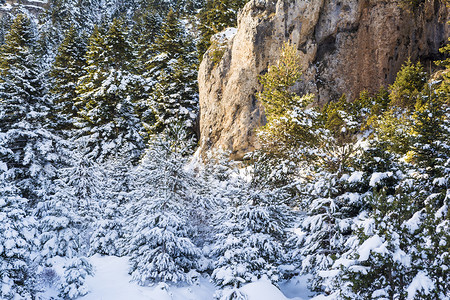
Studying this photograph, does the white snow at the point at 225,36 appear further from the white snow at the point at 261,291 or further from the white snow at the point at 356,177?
the white snow at the point at 261,291

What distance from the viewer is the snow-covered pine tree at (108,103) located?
91.1 feet

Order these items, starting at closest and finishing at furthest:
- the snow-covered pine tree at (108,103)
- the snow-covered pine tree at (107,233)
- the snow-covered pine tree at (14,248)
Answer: the snow-covered pine tree at (14,248)
the snow-covered pine tree at (107,233)
the snow-covered pine tree at (108,103)


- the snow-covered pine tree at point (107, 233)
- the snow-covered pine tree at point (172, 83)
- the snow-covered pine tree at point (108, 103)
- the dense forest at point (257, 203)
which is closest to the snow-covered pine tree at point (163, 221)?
the dense forest at point (257, 203)

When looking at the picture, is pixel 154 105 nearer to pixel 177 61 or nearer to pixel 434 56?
pixel 177 61

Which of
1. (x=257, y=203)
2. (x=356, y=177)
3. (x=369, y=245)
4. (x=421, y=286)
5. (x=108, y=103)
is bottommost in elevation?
(x=421, y=286)

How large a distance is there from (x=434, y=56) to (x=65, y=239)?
90.6ft

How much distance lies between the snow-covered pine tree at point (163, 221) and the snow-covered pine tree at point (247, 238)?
5.69 ft

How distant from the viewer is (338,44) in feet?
79.6

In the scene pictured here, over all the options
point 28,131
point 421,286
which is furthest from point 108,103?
point 421,286

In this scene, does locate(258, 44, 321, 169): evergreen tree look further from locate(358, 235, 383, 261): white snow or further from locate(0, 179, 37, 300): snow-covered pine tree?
locate(0, 179, 37, 300): snow-covered pine tree

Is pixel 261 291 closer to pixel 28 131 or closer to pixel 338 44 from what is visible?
pixel 28 131

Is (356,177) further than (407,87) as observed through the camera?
No

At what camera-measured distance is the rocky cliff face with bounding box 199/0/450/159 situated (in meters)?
24.0

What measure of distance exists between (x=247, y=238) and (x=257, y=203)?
1573mm
